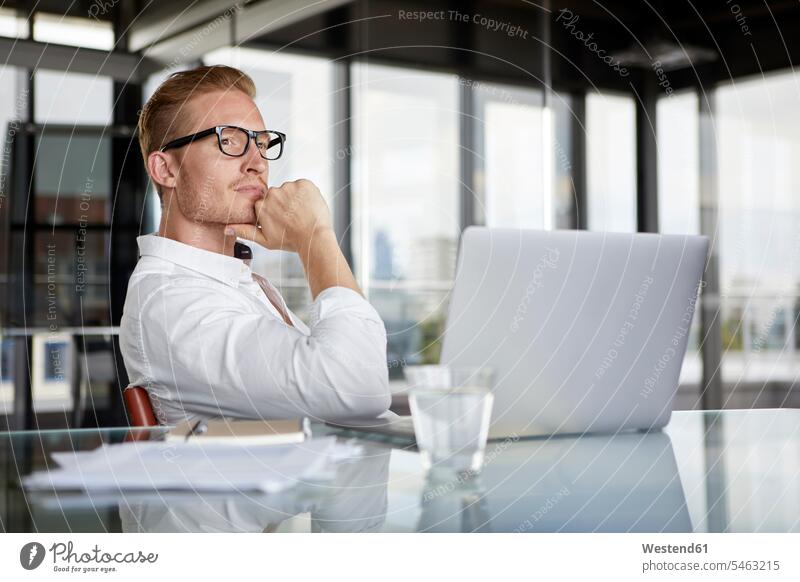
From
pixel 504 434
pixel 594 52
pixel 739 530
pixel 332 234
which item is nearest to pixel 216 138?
pixel 332 234

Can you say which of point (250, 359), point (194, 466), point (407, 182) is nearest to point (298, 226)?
point (250, 359)

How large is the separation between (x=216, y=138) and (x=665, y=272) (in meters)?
0.49

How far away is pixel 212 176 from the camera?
75 cm

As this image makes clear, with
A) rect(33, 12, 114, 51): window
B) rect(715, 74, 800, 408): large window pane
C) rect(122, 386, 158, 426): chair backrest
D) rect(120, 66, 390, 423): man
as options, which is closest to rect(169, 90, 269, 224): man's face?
rect(120, 66, 390, 423): man

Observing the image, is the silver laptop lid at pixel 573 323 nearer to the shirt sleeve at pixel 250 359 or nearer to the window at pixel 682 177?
the shirt sleeve at pixel 250 359

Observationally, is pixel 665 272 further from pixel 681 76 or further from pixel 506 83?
pixel 681 76

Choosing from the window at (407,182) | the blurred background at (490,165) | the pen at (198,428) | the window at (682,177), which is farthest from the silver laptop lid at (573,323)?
the window at (682,177)

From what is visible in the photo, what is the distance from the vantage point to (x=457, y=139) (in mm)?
2441

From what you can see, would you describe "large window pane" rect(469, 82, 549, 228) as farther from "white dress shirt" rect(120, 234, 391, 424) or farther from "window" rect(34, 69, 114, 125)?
"white dress shirt" rect(120, 234, 391, 424)

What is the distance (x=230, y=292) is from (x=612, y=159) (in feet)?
6.91

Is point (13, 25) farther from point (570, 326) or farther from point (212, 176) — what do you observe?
point (570, 326)

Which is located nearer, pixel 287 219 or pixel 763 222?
pixel 287 219

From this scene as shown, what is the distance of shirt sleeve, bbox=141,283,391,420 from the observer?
27.2 inches
